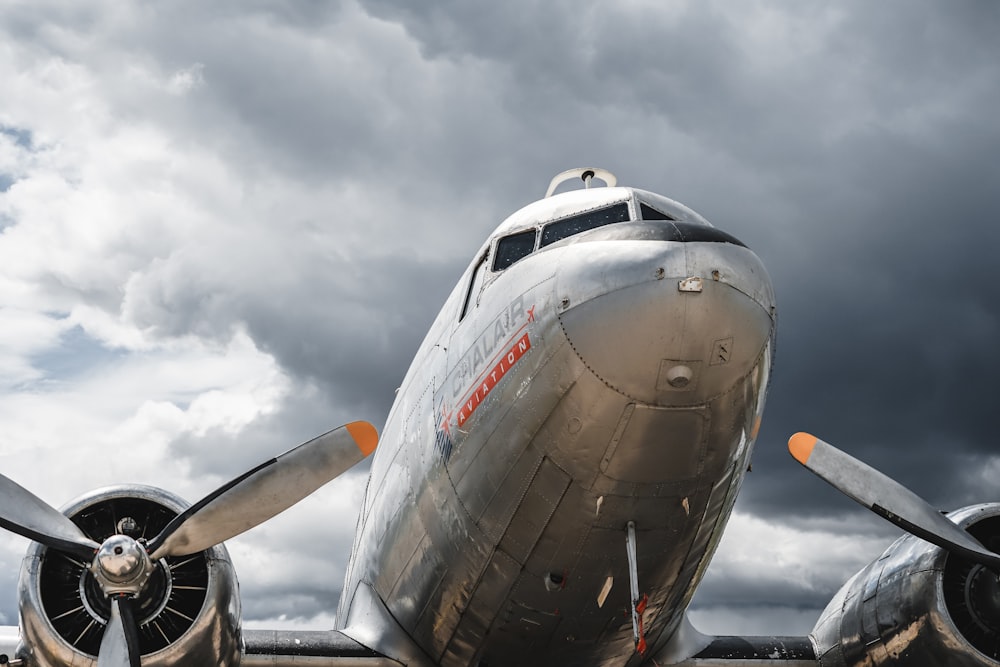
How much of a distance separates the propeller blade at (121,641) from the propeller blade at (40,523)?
0.60m

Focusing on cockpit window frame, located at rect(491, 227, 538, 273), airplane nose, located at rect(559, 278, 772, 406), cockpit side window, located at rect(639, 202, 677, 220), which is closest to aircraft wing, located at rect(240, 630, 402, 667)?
cockpit window frame, located at rect(491, 227, 538, 273)

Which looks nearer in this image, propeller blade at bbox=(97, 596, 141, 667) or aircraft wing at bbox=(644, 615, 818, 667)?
propeller blade at bbox=(97, 596, 141, 667)

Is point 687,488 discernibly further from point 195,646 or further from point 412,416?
point 195,646

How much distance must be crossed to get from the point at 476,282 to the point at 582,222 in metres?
1.30

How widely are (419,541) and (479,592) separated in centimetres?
96

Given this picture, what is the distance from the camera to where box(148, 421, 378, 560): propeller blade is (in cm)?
865

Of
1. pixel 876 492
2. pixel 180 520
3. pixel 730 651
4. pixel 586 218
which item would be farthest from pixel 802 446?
pixel 180 520

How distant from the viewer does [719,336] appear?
6.36 metres

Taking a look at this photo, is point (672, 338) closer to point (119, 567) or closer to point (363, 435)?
point (363, 435)

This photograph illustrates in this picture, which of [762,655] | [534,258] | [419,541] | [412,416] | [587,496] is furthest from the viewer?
[762,655]

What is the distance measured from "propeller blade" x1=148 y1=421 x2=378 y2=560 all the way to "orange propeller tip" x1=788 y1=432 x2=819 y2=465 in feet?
13.8

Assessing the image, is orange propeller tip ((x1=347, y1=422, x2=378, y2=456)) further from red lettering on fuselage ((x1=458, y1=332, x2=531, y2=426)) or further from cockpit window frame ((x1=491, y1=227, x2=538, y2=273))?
cockpit window frame ((x1=491, y1=227, x2=538, y2=273))

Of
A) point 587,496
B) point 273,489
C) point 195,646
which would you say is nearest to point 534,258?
point 587,496

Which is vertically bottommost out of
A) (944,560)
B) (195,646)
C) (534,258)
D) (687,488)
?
(195,646)
